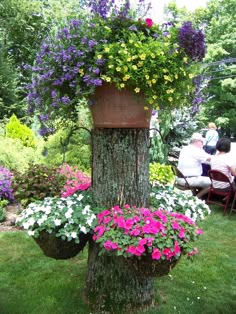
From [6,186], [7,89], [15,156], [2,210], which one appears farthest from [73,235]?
[7,89]

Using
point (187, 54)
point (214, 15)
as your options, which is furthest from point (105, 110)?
point (214, 15)

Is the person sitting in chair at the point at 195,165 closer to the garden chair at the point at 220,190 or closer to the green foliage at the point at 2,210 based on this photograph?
the garden chair at the point at 220,190

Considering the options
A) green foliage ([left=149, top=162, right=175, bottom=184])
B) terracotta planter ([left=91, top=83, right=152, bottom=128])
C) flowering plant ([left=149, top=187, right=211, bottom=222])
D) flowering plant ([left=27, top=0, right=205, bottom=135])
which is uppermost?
flowering plant ([left=27, top=0, right=205, bottom=135])

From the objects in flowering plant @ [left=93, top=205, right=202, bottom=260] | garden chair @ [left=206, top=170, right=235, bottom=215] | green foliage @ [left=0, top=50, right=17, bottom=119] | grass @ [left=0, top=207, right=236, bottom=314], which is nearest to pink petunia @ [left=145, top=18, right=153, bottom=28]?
flowering plant @ [left=93, top=205, right=202, bottom=260]

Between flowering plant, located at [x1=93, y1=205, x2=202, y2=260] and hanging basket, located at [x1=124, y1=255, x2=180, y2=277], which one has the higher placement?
flowering plant, located at [x1=93, y1=205, x2=202, y2=260]

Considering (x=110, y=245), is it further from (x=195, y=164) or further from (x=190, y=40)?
(x=195, y=164)

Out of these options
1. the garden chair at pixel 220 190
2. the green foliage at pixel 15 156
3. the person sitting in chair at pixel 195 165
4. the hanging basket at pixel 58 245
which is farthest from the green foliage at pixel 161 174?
the hanging basket at pixel 58 245

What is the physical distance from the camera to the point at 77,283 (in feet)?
10.6

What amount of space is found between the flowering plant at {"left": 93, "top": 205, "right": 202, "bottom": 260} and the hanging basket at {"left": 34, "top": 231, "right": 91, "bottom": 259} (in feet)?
0.78

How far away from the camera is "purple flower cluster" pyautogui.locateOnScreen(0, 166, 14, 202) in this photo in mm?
5668

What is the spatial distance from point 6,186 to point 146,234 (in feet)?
12.8

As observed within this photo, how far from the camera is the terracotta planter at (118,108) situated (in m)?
2.37

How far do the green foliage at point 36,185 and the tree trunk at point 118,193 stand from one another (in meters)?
2.86

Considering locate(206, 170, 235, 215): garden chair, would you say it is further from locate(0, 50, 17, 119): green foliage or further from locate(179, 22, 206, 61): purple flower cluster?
locate(0, 50, 17, 119): green foliage
